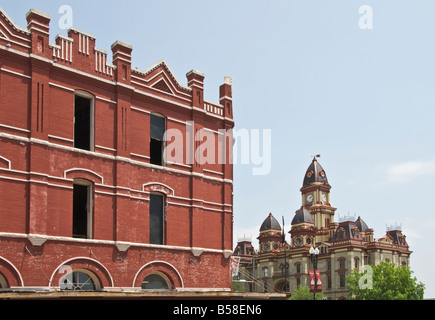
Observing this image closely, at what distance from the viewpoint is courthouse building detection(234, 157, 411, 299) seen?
90319mm

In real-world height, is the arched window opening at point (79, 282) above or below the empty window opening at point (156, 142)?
below

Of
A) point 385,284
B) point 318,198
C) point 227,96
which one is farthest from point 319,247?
point 227,96

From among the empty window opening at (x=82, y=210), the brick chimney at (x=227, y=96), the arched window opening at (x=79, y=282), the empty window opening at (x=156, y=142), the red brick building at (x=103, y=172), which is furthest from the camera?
the brick chimney at (x=227, y=96)

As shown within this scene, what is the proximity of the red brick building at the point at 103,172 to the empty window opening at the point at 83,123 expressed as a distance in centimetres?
5

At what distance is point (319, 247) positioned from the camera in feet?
317

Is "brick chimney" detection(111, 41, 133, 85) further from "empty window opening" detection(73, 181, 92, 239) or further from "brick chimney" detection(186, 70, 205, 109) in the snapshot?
"empty window opening" detection(73, 181, 92, 239)

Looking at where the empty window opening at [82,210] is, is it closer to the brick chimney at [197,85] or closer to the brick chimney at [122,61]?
the brick chimney at [122,61]

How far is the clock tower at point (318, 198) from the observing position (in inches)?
4087

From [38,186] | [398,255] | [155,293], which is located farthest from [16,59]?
[398,255]

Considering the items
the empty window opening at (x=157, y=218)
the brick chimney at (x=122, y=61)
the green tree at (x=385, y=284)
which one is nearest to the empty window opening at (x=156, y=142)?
the empty window opening at (x=157, y=218)

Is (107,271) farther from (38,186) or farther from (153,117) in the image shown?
(153,117)

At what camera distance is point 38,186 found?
20.9 m

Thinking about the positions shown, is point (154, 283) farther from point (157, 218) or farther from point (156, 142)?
point (156, 142)

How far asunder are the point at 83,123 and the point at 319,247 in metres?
78.6
